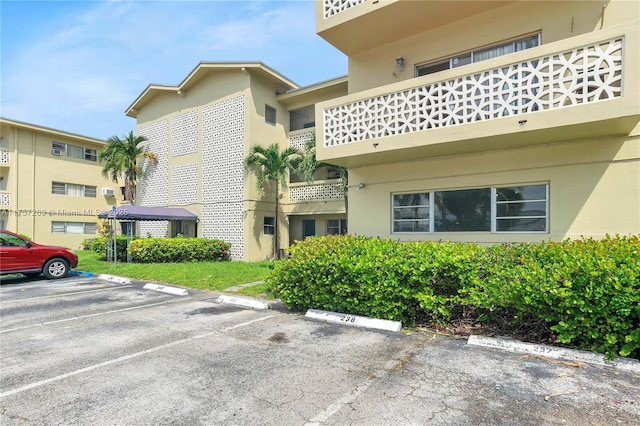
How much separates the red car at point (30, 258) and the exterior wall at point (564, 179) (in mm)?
11921

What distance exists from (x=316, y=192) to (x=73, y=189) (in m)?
18.9

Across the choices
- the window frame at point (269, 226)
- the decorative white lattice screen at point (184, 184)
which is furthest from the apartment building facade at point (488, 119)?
the decorative white lattice screen at point (184, 184)

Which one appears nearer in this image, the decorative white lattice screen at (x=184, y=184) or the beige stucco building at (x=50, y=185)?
the decorative white lattice screen at (x=184, y=184)

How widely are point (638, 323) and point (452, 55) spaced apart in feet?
23.8

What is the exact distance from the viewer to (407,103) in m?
8.52

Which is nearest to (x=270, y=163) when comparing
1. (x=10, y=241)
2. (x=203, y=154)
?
(x=203, y=154)

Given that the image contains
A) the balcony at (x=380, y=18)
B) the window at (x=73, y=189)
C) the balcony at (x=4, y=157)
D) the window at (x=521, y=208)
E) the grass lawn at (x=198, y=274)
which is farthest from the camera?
the window at (x=73, y=189)

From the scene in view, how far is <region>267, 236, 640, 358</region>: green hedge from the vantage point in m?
4.52

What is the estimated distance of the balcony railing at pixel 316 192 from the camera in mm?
17261

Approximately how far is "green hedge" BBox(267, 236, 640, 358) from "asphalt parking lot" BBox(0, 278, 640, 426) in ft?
1.69

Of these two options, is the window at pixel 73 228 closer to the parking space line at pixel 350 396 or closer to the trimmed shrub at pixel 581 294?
the parking space line at pixel 350 396

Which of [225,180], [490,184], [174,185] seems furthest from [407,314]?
[174,185]

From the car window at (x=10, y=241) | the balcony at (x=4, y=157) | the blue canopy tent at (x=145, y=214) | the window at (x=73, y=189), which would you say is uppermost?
the balcony at (x=4, y=157)

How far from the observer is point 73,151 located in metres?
25.7
